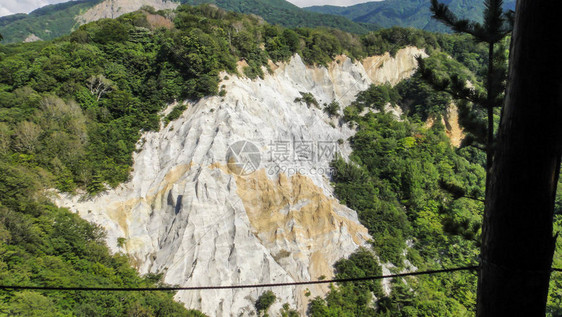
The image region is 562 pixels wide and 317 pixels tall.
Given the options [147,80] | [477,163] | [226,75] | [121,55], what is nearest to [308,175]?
[226,75]

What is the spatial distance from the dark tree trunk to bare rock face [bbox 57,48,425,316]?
16.8m

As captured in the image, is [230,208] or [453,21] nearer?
[453,21]

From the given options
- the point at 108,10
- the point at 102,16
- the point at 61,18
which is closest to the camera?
the point at 61,18

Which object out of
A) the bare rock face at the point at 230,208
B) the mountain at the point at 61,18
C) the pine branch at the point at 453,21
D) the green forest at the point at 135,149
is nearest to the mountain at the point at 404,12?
the mountain at the point at 61,18

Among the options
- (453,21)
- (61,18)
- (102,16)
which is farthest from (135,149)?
(61,18)

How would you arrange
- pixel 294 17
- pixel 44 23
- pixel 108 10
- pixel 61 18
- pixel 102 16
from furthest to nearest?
pixel 102 16 < pixel 108 10 < pixel 61 18 < pixel 44 23 < pixel 294 17

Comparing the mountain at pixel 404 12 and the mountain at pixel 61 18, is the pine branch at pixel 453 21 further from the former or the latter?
the mountain at pixel 404 12

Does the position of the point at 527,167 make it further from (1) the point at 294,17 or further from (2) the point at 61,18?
(2) the point at 61,18

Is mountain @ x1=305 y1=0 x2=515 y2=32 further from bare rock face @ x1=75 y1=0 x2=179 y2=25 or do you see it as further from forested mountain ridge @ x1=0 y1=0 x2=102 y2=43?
forested mountain ridge @ x1=0 y1=0 x2=102 y2=43

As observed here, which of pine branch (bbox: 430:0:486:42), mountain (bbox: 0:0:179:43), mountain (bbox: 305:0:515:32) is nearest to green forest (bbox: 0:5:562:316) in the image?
pine branch (bbox: 430:0:486:42)

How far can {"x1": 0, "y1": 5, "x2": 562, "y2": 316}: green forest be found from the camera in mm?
13242

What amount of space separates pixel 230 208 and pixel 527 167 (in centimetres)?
1868

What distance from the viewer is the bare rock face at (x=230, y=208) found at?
17.5 m

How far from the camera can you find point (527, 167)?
1.88 meters
